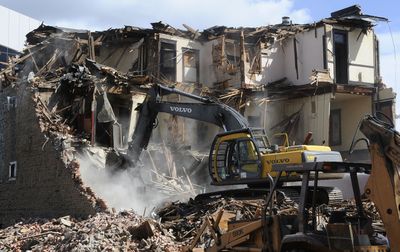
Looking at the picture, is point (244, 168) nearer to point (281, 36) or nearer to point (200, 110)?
point (200, 110)

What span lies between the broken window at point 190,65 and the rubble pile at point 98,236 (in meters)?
13.5

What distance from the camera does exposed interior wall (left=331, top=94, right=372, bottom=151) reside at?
2794cm

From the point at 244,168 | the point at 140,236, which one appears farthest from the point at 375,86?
the point at 140,236

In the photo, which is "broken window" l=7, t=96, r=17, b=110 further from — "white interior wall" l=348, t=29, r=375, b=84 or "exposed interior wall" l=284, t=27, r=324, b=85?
"white interior wall" l=348, t=29, r=375, b=84

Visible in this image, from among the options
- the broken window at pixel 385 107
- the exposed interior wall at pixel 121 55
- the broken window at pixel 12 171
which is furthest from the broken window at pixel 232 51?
the broken window at pixel 12 171

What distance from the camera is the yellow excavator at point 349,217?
6656mm

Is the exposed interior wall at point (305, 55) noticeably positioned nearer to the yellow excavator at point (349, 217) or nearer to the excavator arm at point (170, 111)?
the excavator arm at point (170, 111)

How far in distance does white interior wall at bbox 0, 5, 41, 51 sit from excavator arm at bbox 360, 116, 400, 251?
32677mm

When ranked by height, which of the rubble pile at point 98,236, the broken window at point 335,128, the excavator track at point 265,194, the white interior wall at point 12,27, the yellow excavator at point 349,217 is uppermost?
the white interior wall at point 12,27

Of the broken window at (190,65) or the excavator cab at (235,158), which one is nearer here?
the excavator cab at (235,158)

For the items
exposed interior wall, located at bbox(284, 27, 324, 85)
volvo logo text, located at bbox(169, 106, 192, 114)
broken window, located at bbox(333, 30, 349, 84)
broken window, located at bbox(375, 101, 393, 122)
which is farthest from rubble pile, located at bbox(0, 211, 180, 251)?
broken window, located at bbox(375, 101, 393, 122)

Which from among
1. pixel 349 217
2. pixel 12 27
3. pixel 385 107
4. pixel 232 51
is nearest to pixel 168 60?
pixel 232 51

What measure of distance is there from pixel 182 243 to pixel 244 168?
3.43 m

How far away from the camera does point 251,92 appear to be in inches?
1062
